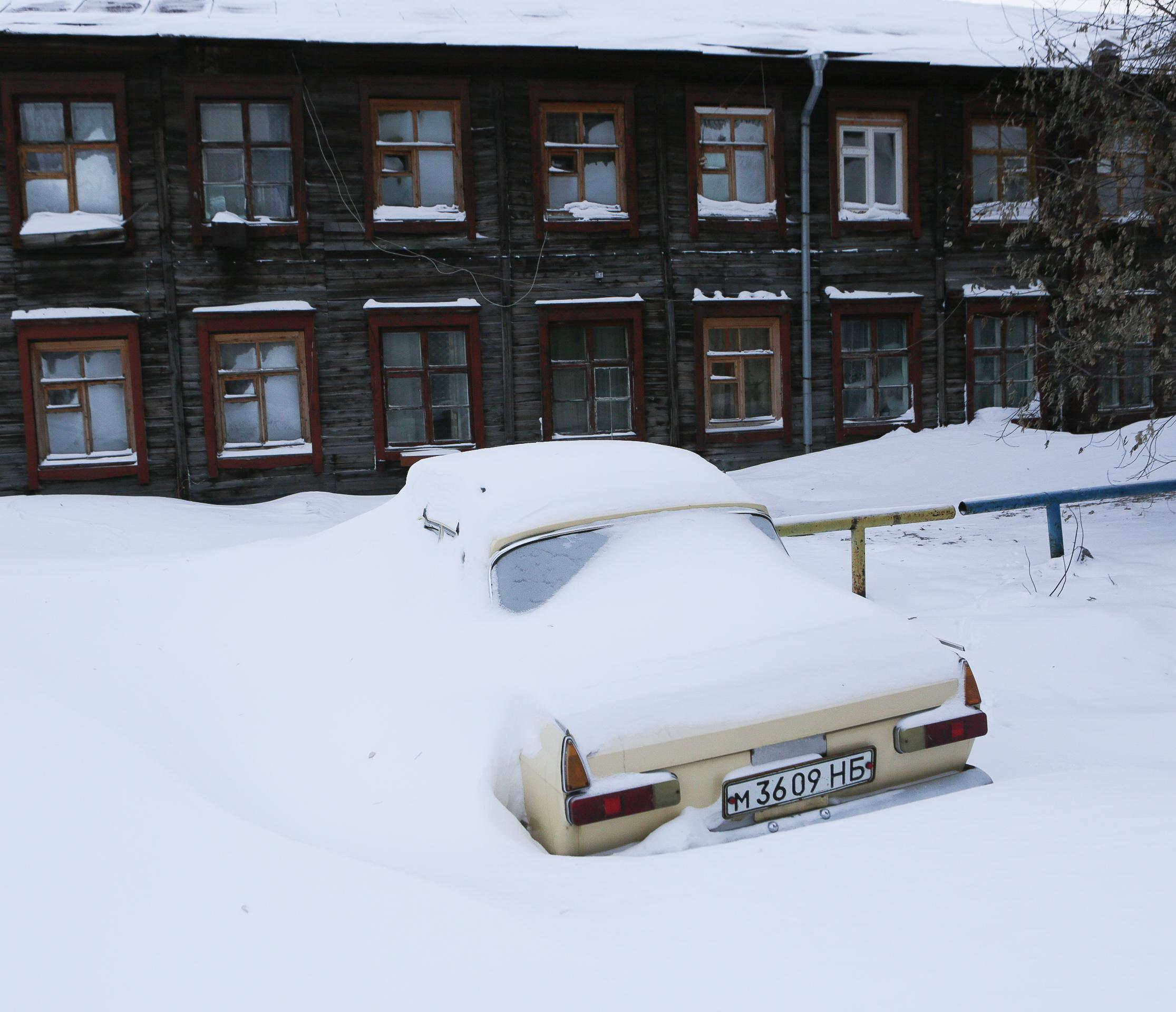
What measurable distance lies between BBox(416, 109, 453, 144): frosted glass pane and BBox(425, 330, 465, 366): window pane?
293cm

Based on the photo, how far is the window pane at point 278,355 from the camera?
1385 cm

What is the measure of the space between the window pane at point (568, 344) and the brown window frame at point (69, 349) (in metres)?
6.20

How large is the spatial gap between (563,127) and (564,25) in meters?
1.54

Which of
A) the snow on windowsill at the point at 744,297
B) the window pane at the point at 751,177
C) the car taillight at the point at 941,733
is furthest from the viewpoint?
the window pane at the point at 751,177

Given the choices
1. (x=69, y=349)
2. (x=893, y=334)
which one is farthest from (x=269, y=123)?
(x=893, y=334)

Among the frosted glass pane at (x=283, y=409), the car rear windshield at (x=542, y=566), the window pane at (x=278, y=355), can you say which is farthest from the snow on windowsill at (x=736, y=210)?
the car rear windshield at (x=542, y=566)

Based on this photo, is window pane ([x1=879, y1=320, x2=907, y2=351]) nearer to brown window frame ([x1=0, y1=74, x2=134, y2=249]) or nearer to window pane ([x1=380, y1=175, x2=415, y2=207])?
window pane ([x1=380, y1=175, x2=415, y2=207])

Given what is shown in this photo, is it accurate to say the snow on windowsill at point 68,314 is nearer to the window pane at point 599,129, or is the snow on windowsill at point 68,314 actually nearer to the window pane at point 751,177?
the window pane at point 599,129

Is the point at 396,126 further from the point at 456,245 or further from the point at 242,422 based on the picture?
the point at 242,422

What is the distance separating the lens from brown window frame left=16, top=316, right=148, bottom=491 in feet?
43.1

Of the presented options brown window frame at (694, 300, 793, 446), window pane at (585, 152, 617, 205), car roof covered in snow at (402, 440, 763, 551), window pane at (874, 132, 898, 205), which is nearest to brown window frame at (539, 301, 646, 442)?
brown window frame at (694, 300, 793, 446)

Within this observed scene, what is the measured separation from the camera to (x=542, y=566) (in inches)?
142

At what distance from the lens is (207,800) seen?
3158 mm

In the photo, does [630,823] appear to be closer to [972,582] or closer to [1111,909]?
[1111,909]
